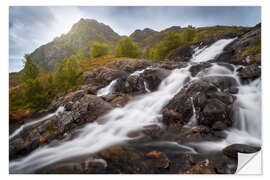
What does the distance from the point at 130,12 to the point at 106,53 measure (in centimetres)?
1678

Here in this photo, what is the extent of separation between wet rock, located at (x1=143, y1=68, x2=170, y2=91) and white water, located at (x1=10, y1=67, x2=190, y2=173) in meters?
0.97

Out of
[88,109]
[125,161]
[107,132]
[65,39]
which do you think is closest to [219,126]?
[125,161]

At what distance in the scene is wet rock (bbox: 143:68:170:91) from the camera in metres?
6.84

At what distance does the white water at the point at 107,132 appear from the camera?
10.2ft

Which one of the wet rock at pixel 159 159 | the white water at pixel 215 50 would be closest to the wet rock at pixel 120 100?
the wet rock at pixel 159 159

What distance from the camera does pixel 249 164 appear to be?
2.79 m

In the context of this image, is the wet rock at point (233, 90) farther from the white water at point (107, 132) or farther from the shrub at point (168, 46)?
the shrub at point (168, 46)

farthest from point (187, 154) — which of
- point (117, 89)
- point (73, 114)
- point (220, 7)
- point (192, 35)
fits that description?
point (192, 35)

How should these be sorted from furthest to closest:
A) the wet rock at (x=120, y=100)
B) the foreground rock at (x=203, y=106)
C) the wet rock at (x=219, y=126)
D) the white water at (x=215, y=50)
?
the white water at (x=215, y=50) < the wet rock at (x=120, y=100) < the foreground rock at (x=203, y=106) < the wet rock at (x=219, y=126)

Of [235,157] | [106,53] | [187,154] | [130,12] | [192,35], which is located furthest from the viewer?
[106,53]

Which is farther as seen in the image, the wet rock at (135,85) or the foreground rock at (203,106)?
the wet rock at (135,85)

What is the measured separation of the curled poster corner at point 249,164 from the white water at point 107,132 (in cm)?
226
